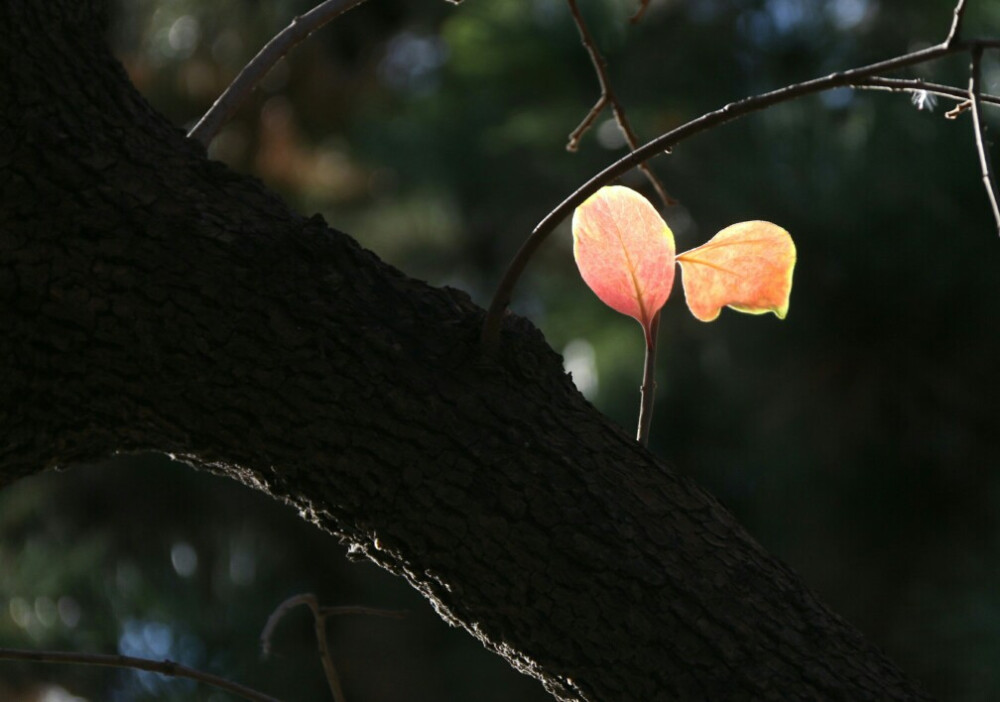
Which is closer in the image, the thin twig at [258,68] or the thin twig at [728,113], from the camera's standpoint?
the thin twig at [728,113]

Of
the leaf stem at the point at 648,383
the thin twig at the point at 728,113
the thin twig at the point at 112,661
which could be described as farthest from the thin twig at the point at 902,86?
the thin twig at the point at 112,661

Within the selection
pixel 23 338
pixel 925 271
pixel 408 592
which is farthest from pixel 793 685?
pixel 408 592

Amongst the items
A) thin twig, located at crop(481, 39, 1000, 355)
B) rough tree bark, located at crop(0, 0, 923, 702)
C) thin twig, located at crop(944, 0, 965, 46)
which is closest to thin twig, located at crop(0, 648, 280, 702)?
rough tree bark, located at crop(0, 0, 923, 702)

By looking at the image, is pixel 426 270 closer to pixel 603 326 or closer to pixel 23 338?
pixel 603 326

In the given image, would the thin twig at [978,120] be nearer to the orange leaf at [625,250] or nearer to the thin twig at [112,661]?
the orange leaf at [625,250]

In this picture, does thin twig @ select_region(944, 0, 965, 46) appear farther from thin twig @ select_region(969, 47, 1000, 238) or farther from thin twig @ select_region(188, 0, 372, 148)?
thin twig @ select_region(188, 0, 372, 148)

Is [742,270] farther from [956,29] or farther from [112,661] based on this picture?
[112,661]
